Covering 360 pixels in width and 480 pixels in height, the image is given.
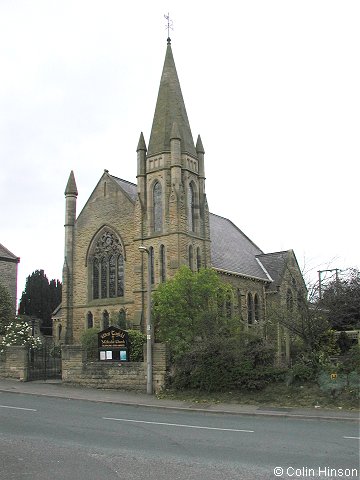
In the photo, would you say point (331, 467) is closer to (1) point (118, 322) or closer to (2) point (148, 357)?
(2) point (148, 357)

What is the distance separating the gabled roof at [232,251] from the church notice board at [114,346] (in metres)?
14.5

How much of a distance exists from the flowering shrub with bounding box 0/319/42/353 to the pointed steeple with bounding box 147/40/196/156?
14114 millimetres

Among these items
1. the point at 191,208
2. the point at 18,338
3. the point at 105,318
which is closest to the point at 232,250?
the point at 191,208

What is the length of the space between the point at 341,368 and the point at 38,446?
38.5 feet

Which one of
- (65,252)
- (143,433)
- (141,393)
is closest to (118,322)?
(65,252)

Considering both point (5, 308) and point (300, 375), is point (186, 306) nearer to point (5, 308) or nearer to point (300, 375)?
point (300, 375)

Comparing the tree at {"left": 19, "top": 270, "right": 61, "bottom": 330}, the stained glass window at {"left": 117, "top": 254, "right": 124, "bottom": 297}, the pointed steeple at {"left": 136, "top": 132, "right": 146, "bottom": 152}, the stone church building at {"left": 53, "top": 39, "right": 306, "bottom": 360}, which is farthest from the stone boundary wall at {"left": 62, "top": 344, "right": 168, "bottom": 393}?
the tree at {"left": 19, "top": 270, "right": 61, "bottom": 330}

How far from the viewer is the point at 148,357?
20.7m

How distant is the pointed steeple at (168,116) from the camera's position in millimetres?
35656

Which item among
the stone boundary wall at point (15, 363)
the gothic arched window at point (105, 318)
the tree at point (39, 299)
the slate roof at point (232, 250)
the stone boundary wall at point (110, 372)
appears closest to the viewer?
the stone boundary wall at point (110, 372)

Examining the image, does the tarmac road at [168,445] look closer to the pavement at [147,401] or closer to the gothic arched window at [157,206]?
the pavement at [147,401]

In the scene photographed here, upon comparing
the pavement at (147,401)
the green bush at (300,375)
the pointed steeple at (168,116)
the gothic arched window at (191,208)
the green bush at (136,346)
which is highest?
the pointed steeple at (168,116)

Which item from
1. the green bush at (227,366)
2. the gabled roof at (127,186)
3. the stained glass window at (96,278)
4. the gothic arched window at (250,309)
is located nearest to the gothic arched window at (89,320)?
the stained glass window at (96,278)

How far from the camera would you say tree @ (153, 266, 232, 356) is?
939 inches
